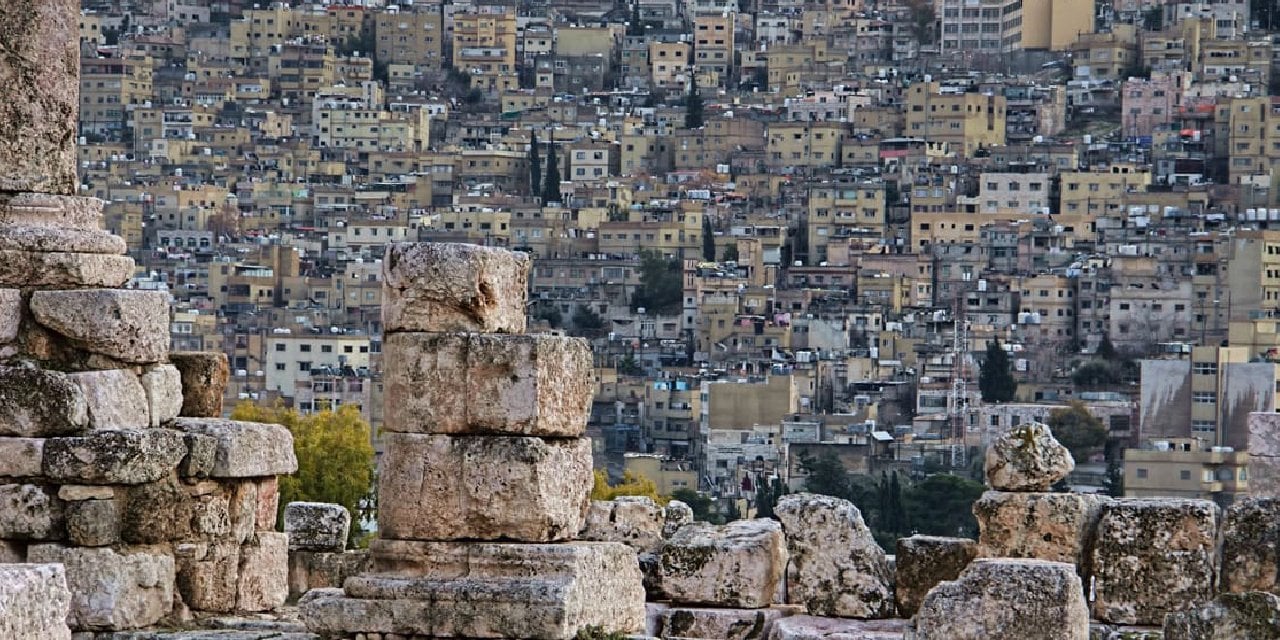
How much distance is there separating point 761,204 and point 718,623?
118m

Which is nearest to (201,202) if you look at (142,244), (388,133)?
(142,244)

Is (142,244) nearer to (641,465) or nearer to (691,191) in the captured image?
(691,191)

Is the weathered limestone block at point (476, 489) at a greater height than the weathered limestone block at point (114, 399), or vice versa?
the weathered limestone block at point (114, 399)

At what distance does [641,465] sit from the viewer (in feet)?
274

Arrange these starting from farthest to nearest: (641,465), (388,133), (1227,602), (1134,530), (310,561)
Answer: (388,133)
(641,465)
(310,561)
(1134,530)
(1227,602)

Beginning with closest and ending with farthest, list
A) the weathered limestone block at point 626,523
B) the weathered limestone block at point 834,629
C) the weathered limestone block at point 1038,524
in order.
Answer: the weathered limestone block at point 834,629, the weathered limestone block at point 1038,524, the weathered limestone block at point 626,523

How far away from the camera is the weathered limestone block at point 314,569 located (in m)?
13.4

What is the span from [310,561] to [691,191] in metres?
115

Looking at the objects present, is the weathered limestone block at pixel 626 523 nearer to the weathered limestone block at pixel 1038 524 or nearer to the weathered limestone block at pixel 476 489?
the weathered limestone block at pixel 1038 524

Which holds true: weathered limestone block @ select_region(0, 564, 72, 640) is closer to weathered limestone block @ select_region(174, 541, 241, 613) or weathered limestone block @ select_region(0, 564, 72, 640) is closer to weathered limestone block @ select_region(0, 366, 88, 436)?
weathered limestone block @ select_region(0, 366, 88, 436)

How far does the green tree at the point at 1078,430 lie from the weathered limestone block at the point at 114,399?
71260mm

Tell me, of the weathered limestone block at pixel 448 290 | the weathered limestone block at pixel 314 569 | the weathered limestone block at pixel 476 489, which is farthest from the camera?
the weathered limestone block at pixel 314 569

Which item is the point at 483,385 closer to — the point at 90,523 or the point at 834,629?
the point at 834,629

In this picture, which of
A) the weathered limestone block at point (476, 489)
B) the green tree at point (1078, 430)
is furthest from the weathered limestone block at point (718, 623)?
the green tree at point (1078, 430)
